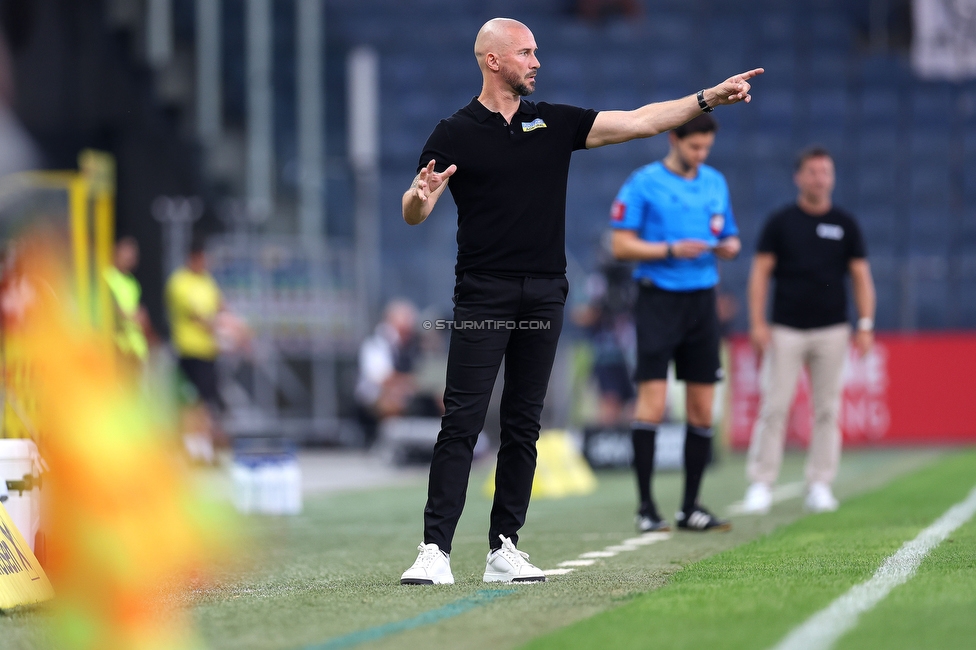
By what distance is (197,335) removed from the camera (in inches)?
508

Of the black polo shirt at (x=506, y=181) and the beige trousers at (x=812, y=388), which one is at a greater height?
the black polo shirt at (x=506, y=181)

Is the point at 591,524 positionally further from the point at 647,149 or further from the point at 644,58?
the point at 644,58

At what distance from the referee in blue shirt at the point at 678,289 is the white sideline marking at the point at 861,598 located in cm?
135

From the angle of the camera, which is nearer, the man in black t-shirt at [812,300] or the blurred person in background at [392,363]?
the man in black t-shirt at [812,300]

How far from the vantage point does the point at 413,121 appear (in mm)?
21688

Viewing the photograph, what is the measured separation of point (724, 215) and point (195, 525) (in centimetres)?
342

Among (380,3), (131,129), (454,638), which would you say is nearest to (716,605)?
(454,638)

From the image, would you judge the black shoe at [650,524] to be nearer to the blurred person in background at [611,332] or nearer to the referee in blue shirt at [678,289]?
the referee in blue shirt at [678,289]

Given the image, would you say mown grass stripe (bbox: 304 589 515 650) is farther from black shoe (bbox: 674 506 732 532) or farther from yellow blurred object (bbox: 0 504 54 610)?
black shoe (bbox: 674 506 732 532)

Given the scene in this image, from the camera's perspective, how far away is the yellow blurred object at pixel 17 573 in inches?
186

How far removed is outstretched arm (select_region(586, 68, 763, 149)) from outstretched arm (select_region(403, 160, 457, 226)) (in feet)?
1.98

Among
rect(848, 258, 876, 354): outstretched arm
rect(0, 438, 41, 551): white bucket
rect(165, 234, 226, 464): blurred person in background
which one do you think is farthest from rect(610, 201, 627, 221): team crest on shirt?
rect(165, 234, 226, 464): blurred person in background

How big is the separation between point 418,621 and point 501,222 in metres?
1.62

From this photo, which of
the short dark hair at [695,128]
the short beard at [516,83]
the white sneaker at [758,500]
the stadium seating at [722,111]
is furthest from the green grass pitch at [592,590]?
the stadium seating at [722,111]
